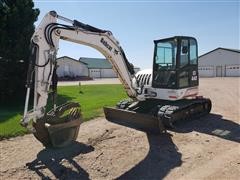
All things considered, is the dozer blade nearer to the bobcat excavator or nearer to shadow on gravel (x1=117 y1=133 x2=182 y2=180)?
the bobcat excavator

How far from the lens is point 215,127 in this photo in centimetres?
938

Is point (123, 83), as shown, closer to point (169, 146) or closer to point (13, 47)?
point (169, 146)

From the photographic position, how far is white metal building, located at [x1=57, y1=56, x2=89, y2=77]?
54531 mm

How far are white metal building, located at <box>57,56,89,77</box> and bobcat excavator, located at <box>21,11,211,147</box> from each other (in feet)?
147

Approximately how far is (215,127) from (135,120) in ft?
8.22

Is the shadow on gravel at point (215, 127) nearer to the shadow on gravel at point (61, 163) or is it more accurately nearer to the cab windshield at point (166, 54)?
the cab windshield at point (166, 54)

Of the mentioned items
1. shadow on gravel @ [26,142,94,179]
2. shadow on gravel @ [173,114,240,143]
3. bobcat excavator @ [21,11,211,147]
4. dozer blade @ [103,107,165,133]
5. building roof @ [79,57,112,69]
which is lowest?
shadow on gravel @ [26,142,94,179]

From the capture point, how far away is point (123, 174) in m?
5.80

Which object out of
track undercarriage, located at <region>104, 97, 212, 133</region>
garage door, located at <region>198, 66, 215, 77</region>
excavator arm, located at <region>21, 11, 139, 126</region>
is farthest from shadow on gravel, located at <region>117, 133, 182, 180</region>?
garage door, located at <region>198, 66, 215, 77</region>

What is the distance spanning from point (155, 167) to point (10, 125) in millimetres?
5966

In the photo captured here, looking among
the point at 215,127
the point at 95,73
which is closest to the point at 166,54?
the point at 215,127

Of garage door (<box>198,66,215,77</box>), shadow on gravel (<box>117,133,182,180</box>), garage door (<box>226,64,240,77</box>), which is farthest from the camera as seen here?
garage door (<box>198,66,215,77</box>)

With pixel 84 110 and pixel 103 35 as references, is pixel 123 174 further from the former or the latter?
pixel 84 110

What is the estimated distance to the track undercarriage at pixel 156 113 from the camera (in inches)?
342
